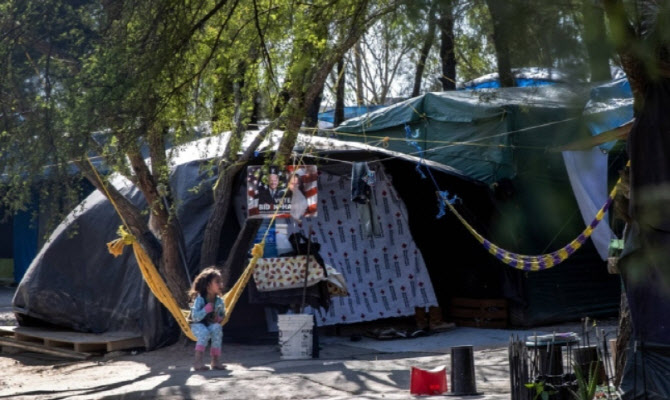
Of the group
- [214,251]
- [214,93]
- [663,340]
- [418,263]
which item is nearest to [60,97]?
[214,93]

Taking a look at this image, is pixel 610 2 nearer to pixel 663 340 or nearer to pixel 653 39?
pixel 653 39

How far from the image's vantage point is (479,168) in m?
12.7

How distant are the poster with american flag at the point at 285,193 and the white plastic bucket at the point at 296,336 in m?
1.31

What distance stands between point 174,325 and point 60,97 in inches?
195

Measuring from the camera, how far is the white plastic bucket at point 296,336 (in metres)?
10.8

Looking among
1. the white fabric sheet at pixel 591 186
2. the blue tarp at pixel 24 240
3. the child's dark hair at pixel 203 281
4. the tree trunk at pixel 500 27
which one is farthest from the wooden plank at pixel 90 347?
the blue tarp at pixel 24 240

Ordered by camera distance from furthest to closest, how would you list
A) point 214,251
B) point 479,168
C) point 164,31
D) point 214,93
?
point 479,168 → point 214,251 → point 214,93 → point 164,31

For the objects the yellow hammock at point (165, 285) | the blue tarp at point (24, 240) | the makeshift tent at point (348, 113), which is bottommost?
the yellow hammock at point (165, 285)

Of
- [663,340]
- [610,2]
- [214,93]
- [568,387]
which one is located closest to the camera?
[610,2]

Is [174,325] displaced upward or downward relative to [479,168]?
downward

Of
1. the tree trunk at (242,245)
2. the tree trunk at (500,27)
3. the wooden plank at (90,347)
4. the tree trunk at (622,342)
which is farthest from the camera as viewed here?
the wooden plank at (90,347)

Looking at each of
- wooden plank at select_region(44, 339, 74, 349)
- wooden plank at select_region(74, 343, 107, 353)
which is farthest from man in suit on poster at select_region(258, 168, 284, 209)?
wooden plank at select_region(44, 339, 74, 349)

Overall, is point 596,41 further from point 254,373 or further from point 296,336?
point 296,336

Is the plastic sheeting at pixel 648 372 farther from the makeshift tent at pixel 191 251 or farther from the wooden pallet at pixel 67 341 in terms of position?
the wooden pallet at pixel 67 341
